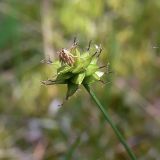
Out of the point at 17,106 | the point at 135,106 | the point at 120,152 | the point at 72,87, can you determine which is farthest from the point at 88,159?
the point at 72,87

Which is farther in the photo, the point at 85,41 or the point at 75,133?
the point at 85,41

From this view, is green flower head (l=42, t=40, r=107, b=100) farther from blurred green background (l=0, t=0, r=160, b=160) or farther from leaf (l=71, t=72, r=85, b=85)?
blurred green background (l=0, t=0, r=160, b=160)

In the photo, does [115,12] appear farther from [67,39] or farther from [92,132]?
[92,132]

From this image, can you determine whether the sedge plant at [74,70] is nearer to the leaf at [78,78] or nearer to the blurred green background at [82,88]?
the leaf at [78,78]

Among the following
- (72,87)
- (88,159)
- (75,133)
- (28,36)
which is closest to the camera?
(72,87)

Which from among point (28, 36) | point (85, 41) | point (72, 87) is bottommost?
point (72, 87)

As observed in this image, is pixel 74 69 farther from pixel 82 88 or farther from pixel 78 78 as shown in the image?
pixel 82 88

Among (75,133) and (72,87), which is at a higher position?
(75,133)

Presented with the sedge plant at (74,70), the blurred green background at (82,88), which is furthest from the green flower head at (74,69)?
the blurred green background at (82,88)
